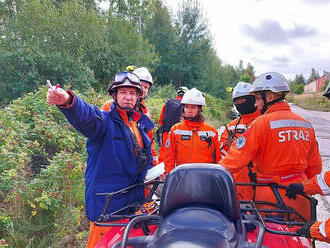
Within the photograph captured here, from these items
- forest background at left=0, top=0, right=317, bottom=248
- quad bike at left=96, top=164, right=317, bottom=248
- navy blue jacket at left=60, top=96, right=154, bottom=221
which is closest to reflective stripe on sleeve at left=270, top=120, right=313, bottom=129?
quad bike at left=96, top=164, right=317, bottom=248

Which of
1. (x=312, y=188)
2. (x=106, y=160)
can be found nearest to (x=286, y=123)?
(x=312, y=188)

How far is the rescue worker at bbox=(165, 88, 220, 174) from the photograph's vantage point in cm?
394

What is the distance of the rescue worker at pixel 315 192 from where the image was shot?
188 centimetres

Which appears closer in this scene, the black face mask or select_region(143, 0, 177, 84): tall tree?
the black face mask

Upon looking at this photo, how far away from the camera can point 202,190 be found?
1756mm

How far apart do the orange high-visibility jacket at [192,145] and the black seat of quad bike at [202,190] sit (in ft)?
6.93

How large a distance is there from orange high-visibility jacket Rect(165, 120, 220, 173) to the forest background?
4.89 feet

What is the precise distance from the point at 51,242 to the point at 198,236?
280 cm

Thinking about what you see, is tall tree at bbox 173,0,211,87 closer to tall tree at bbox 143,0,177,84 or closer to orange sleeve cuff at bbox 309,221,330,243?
tall tree at bbox 143,0,177,84

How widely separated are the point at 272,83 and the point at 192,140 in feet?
4.88

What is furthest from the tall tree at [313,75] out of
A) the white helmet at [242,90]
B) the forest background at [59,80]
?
A: the white helmet at [242,90]

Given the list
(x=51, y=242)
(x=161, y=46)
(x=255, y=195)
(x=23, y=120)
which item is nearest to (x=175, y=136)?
(x=255, y=195)

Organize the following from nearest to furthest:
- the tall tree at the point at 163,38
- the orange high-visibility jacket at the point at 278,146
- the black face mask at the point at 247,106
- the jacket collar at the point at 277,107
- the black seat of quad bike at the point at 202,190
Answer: the black seat of quad bike at the point at 202,190
the orange high-visibility jacket at the point at 278,146
the jacket collar at the point at 277,107
the black face mask at the point at 247,106
the tall tree at the point at 163,38

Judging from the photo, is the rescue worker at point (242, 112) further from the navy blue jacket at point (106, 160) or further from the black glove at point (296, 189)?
the navy blue jacket at point (106, 160)
